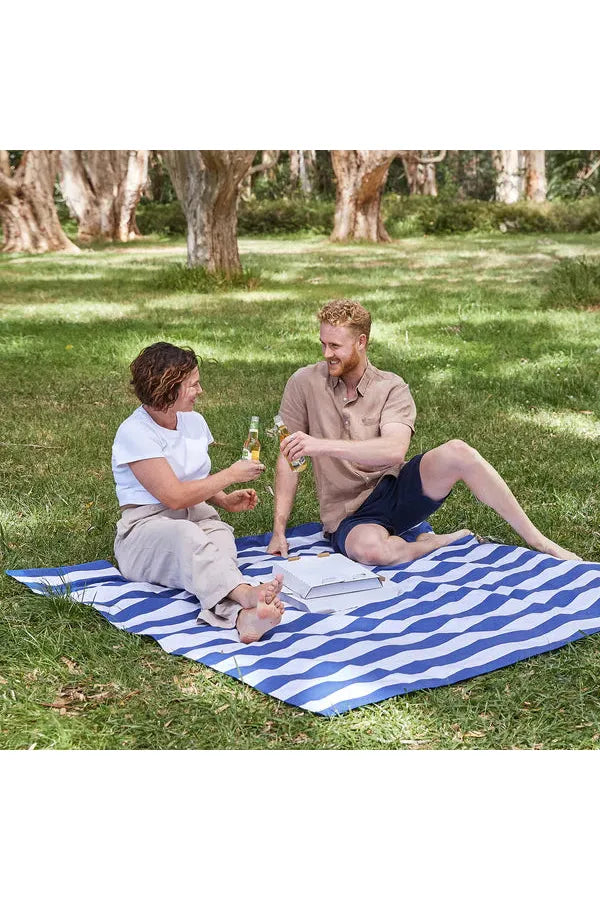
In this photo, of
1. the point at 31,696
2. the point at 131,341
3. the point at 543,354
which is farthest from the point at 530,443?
the point at 131,341

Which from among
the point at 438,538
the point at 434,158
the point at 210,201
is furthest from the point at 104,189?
the point at 438,538

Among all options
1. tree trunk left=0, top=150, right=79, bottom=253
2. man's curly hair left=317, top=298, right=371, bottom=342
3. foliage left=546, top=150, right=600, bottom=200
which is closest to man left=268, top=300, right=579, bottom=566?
man's curly hair left=317, top=298, right=371, bottom=342

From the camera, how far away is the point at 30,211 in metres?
21.6

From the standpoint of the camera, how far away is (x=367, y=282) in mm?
15391

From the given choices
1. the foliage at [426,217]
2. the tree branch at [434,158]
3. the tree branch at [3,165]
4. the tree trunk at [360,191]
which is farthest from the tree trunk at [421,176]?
the tree branch at [3,165]

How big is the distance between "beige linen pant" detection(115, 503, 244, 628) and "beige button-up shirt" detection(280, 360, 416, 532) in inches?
23.8

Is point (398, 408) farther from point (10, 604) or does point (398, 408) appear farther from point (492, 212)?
point (492, 212)

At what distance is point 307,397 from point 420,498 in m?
0.71

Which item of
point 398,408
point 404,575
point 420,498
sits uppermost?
point 398,408

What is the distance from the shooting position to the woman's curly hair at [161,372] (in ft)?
13.5

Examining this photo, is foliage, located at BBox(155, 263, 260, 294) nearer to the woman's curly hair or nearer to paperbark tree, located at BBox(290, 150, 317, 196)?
the woman's curly hair

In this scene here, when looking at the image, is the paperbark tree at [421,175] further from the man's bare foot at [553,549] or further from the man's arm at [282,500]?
the man's bare foot at [553,549]

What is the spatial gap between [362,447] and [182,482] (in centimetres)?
79

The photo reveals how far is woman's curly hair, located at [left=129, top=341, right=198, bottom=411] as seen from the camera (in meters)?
4.12
